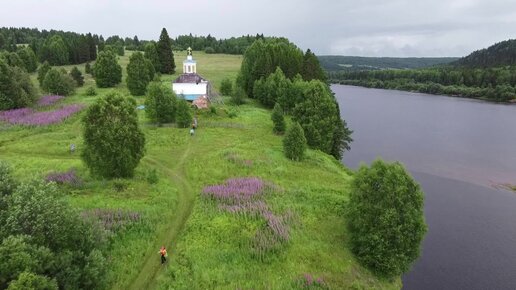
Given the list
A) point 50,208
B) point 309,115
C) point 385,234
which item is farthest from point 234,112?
point 50,208

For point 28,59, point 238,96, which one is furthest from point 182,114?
point 28,59

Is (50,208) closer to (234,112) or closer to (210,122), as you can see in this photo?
(210,122)

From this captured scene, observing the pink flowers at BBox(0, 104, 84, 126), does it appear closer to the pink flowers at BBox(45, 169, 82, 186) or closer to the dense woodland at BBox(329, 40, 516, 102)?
the pink flowers at BBox(45, 169, 82, 186)

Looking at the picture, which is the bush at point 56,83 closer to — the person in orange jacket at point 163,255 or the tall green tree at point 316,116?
the tall green tree at point 316,116

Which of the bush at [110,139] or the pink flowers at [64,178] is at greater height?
the bush at [110,139]

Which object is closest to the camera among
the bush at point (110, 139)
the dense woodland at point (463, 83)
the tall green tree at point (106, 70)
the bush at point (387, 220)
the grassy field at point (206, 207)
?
the grassy field at point (206, 207)

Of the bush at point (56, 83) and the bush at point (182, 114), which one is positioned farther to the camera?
the bush at point (56, 83)

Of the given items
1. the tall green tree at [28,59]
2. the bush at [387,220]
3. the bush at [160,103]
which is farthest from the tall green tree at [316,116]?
the tall green tree at [28,59]

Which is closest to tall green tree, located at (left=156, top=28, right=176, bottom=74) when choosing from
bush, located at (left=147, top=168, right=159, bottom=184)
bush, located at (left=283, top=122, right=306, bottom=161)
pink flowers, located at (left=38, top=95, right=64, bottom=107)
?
pink flowers, located at (left=38, top=95, right=64, bottom=107)
